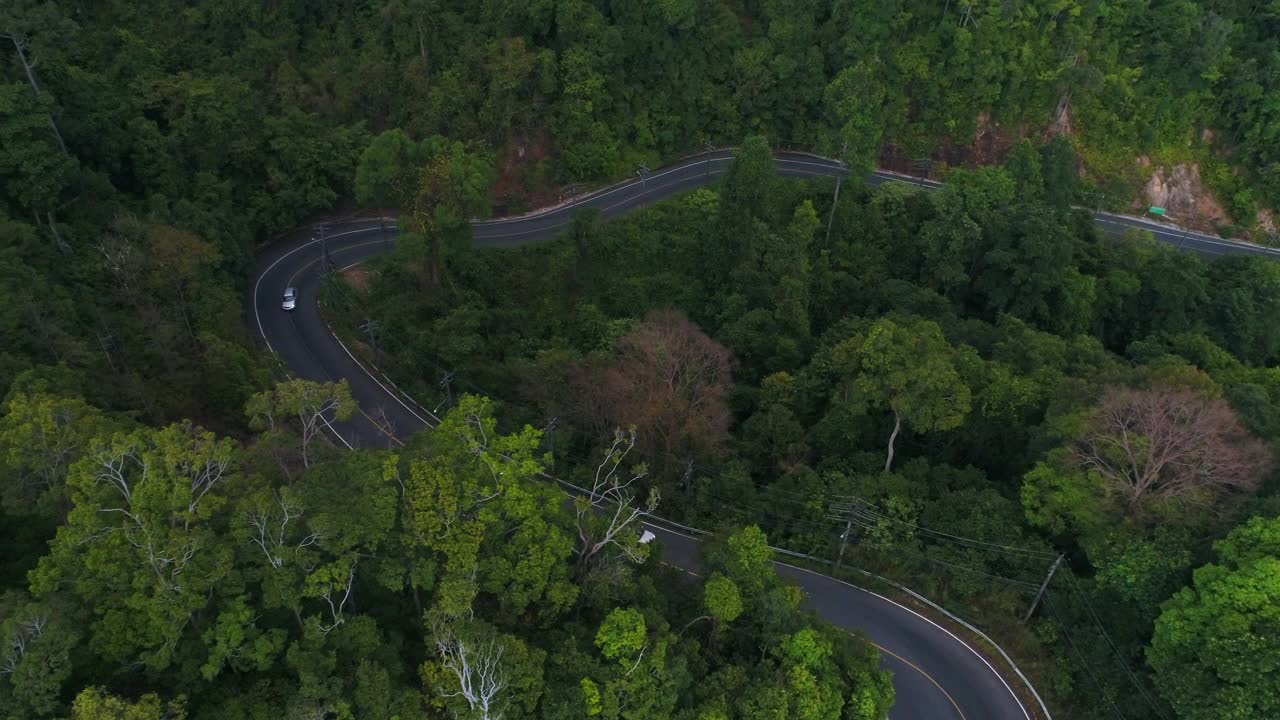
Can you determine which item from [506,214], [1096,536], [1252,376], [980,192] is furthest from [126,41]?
[1252,376]

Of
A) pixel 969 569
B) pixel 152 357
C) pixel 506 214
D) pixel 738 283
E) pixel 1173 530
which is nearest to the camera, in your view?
pixel 1173 530

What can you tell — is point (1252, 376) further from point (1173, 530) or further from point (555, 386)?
point (555, 386)

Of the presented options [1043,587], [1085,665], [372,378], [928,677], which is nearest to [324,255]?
[372,378]

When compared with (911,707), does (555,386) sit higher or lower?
higher

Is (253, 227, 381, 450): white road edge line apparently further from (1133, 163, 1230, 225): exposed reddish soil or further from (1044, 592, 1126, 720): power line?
(1133, 163, 1230, 225): exposed reddish soil

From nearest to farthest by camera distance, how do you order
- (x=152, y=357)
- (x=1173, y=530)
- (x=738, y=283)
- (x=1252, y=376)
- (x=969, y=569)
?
1. (x=1173, y=530)
2. (x=969, y=569)
3. (x=152, y=357)
4. (x=1252, y=376)
5. (x=738, y=283)

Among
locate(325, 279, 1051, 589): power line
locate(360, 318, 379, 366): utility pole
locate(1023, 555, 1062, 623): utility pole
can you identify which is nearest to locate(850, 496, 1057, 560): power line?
locate(325, 279, 1051, 589): power line
